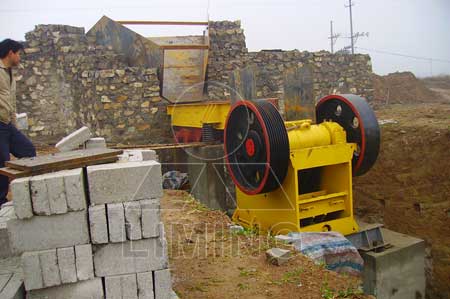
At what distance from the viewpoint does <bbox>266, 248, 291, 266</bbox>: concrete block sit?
4.16 metres

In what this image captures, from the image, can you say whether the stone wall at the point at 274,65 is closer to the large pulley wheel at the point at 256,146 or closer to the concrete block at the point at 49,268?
the large pulley wheel at the point at 256,146

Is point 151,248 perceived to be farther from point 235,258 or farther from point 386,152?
point 386,152

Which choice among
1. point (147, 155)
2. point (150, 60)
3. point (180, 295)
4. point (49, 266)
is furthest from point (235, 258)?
point (150, 60)

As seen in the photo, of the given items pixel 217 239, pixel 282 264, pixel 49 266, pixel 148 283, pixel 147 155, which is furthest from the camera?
pixel 217 239

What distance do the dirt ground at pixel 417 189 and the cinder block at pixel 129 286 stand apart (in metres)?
7.11

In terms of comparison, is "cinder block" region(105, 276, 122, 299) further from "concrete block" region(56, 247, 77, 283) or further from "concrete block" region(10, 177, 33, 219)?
"concrete block" region(10, 177, 33, 219)

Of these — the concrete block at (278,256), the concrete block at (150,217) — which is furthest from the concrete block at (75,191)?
the concrete block at (278,256)

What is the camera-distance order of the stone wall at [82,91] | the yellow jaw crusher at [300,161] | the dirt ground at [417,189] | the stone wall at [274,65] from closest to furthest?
1. the yellow jaw crusher at [300,161]
2. the dirt ground at [417,189]
3. the stone wall at [82,91]
4. the stone wall at [274,65]

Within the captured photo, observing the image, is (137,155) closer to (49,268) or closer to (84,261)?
(84,261)

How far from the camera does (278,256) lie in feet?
13.7

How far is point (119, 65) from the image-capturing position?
960cm

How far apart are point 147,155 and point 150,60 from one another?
20.1ft

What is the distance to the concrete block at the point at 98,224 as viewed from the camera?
2.80 metres

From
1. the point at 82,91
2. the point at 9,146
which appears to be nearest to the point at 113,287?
the point at 9,146
